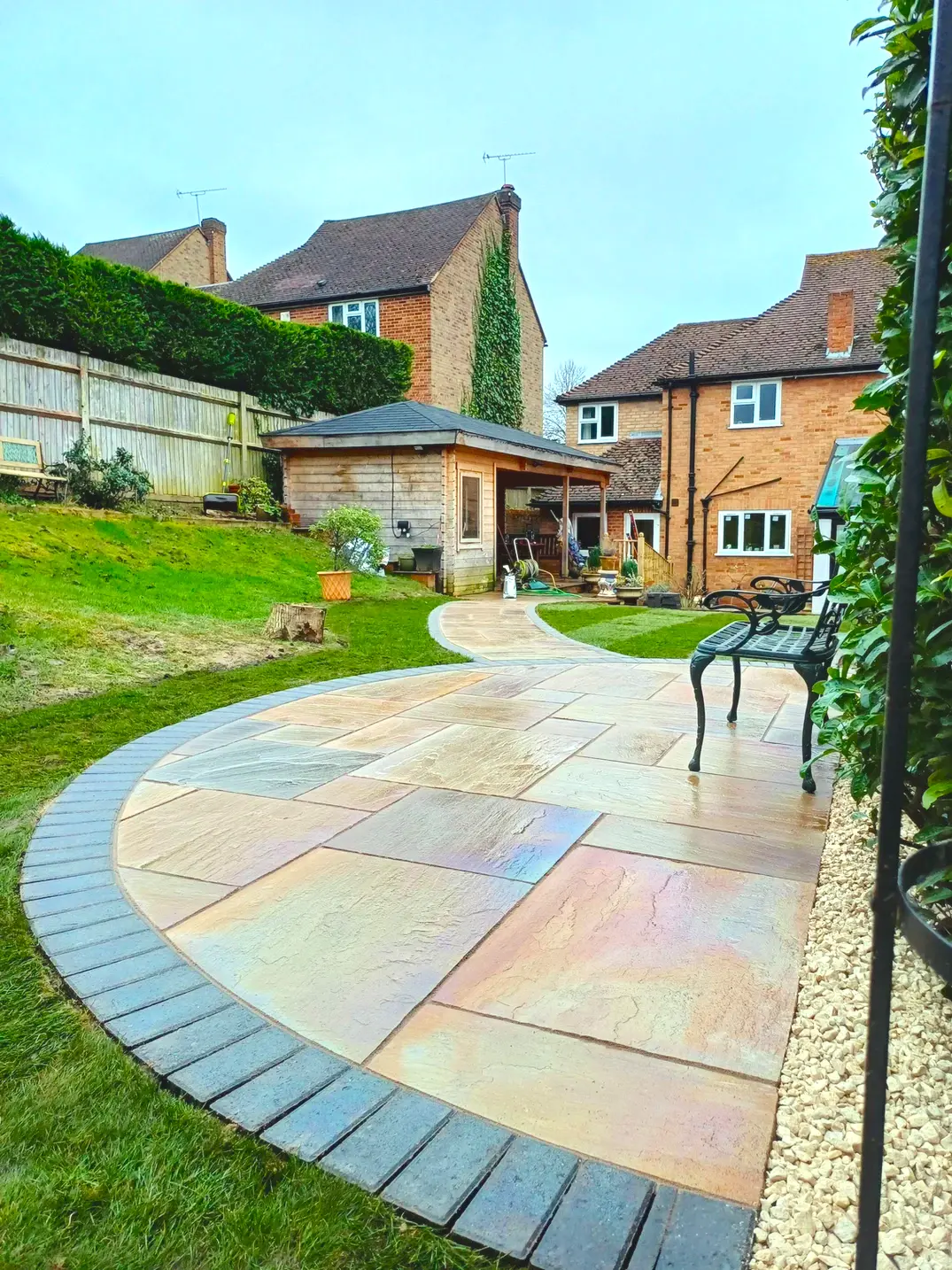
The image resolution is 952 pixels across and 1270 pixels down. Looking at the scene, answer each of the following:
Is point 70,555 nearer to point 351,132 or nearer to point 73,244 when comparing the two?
point 351,132

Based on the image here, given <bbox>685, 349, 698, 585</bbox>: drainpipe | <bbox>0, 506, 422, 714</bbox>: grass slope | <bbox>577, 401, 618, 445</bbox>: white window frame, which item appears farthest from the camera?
<bbox>577, 401, 618, 445</bbox>: white window frame

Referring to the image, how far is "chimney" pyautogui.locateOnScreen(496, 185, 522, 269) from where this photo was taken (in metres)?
23.5

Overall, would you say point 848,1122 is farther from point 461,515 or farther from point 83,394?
point 83,394

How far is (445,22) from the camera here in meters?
10.5

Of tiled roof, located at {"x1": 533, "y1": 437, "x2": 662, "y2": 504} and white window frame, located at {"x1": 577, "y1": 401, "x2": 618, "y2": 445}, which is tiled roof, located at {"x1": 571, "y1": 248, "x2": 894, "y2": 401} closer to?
white window frame, located at {"x1": 577, "y1": 401, "x2": 618, "y2": 445}

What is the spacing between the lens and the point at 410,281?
2080cm

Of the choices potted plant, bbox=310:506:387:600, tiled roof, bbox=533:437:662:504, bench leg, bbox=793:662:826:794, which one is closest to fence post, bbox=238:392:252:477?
potted plant, bbox=310:506:387:600

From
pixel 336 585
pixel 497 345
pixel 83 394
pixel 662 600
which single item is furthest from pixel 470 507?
pixel 497 345

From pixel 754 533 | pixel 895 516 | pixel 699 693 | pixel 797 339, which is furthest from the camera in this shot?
pixel 797 339

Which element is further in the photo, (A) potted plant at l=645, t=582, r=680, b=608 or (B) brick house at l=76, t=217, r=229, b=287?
(B) brick house at l=76, t=217, r=229, b=287

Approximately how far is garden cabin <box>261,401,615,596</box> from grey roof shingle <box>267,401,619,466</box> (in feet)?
0.07

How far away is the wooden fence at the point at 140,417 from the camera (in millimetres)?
11367

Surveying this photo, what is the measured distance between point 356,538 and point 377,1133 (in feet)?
39.1

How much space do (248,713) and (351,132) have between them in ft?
68.7
